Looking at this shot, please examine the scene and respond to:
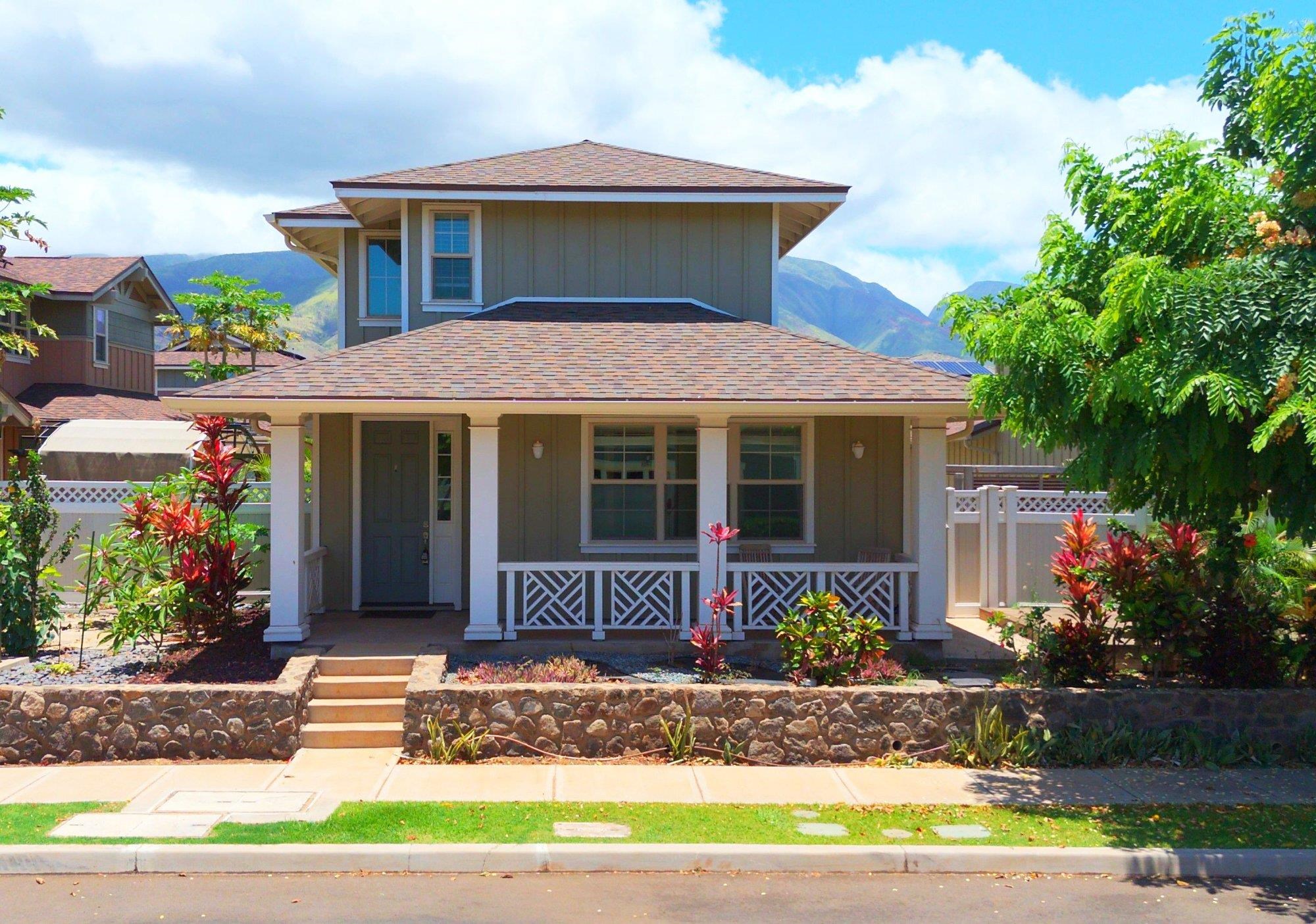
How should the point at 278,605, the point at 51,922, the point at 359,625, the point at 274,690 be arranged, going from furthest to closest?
the point at 359,625 < the point at 278,605 < the point at 274,690 < the point at 51,922

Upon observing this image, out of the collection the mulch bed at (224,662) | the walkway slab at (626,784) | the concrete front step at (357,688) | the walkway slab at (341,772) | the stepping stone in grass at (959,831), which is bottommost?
the walkway slab at (626,784)

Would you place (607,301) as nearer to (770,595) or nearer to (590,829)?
(770,595)

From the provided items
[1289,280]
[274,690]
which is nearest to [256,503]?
[274,690]

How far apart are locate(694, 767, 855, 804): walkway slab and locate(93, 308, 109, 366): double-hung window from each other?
24804 mm

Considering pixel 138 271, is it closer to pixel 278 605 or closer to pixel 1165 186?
pixel 278 605

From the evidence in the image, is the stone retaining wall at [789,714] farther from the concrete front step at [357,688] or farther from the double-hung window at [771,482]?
the double-hung window at [771,482]

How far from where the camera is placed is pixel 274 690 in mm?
9758

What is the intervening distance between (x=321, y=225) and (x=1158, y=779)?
12.0 meters

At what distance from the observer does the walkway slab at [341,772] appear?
8.76m

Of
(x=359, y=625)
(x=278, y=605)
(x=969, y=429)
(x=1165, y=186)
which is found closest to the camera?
(x=1165, y=186)

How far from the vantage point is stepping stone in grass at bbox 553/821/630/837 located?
770 centimetres

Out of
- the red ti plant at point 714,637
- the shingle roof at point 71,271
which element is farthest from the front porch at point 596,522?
the shingle roof at point 71,271

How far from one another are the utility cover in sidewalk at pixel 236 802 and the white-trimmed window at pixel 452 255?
24.6 feet

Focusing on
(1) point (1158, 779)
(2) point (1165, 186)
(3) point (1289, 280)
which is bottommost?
(1) point (1158, 779)
